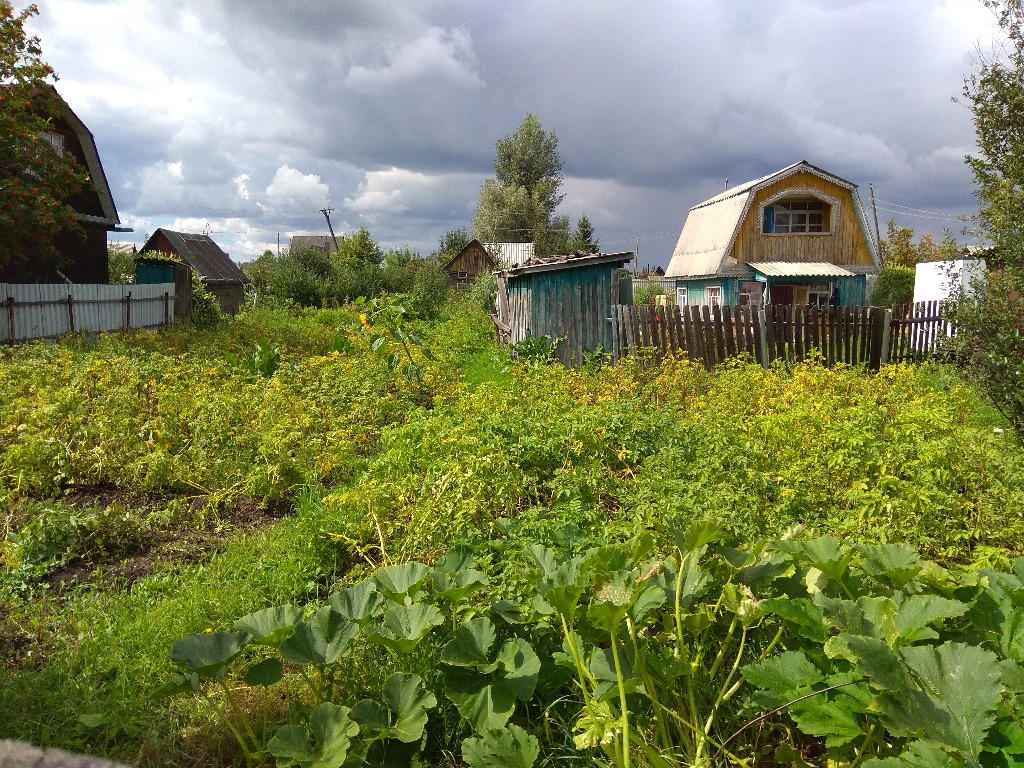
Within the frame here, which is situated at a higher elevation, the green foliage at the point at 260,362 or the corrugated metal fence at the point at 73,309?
the corrugated metal fence at the point at 73,309

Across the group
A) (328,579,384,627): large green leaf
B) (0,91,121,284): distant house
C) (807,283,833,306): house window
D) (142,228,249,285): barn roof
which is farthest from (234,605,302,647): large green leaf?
(142,228,249,285): barn roof

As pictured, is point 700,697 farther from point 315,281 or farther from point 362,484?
point 315,281

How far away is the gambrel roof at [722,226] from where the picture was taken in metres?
20.6

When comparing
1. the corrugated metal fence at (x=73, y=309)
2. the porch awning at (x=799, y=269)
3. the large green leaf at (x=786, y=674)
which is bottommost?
the large green leaf at (x=786, y=674)

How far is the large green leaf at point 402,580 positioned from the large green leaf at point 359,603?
0.05m

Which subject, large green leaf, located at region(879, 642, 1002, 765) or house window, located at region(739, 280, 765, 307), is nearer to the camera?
large green leaf, located at region(879, 642, 1002, 765)

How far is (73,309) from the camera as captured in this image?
530 inches

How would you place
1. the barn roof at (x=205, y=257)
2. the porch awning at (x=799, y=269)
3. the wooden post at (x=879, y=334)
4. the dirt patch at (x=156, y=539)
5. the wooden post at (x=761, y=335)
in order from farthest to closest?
the barn roof at (x=205, y=257), the porch awning at (x=799, y=269), the wooden post at (x=879, y=334), the wooden post at (x=761, y=335), the dirt patch at (x=156, y=539)

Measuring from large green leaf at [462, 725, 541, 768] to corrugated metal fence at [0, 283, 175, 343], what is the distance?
13306mm

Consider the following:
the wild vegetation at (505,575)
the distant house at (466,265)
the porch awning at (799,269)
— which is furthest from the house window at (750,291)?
the distant house at (466,265)

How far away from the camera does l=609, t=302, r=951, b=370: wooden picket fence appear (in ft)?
34.4

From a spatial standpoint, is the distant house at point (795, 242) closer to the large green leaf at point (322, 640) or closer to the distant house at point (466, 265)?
the large green leaf at point (322, 640)

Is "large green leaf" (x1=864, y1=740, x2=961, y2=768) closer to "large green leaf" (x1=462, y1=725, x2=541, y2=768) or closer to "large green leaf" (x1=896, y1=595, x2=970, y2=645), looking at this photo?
"large green leaf" (x1=896, y1=595, x2=970, y2=645)

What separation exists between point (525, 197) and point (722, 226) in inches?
1023
